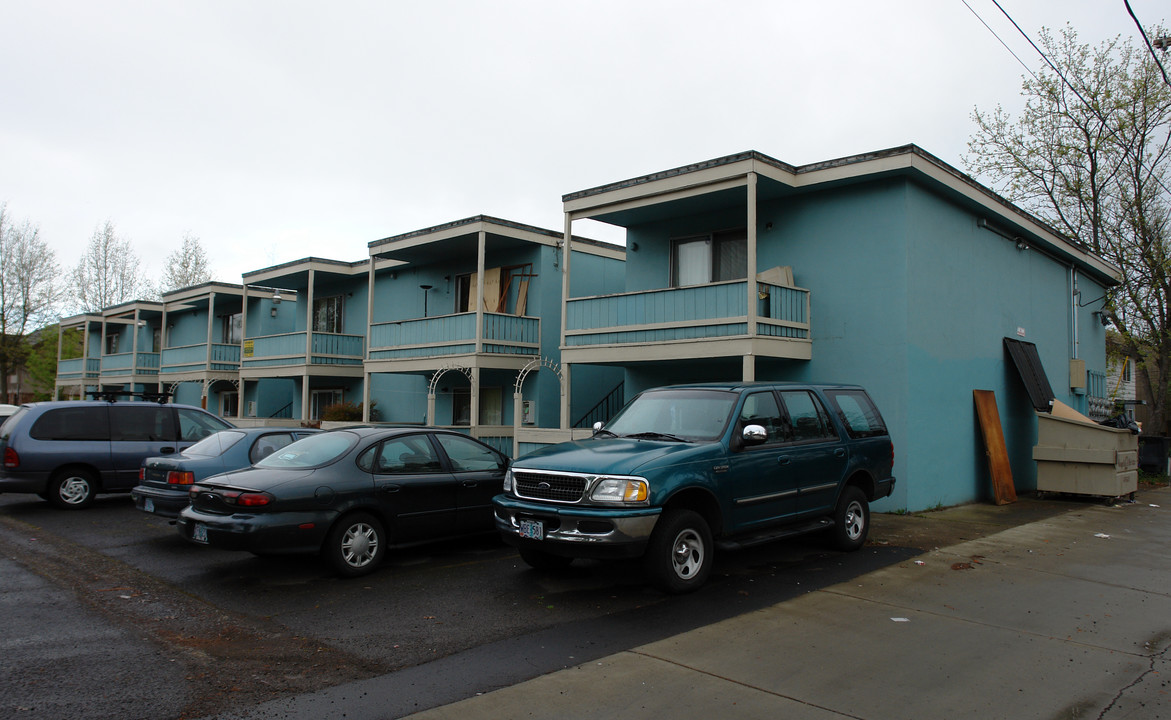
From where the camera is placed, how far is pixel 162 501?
9.09 m

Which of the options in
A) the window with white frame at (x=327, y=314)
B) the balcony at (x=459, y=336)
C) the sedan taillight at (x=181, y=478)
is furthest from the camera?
the window with white frame at (x=327, y=314)

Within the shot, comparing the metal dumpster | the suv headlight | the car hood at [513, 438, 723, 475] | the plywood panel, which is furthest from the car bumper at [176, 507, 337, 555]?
the metal dumpster

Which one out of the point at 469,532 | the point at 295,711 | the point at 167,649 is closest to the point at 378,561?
the point at 469,532

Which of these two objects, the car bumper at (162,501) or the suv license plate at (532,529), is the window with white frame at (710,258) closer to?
the suv license plate at (532,529)

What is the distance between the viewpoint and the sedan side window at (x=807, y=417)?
27.2ft

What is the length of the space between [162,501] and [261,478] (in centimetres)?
264

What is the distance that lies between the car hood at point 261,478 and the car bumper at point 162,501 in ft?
5.47

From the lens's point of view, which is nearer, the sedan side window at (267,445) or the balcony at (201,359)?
the sedan side window at (267,445)

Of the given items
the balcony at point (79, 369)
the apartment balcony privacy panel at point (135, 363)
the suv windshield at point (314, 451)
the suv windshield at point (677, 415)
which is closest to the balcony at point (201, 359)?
the apartment balcony privacy panel at point (135, 363)

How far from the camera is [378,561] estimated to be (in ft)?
25.3

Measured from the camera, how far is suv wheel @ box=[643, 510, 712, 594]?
6.48 m

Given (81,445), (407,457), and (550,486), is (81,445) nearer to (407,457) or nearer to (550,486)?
(407,457)

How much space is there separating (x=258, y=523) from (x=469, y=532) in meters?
2.39

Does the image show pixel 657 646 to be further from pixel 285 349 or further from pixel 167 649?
pixel 285 349
